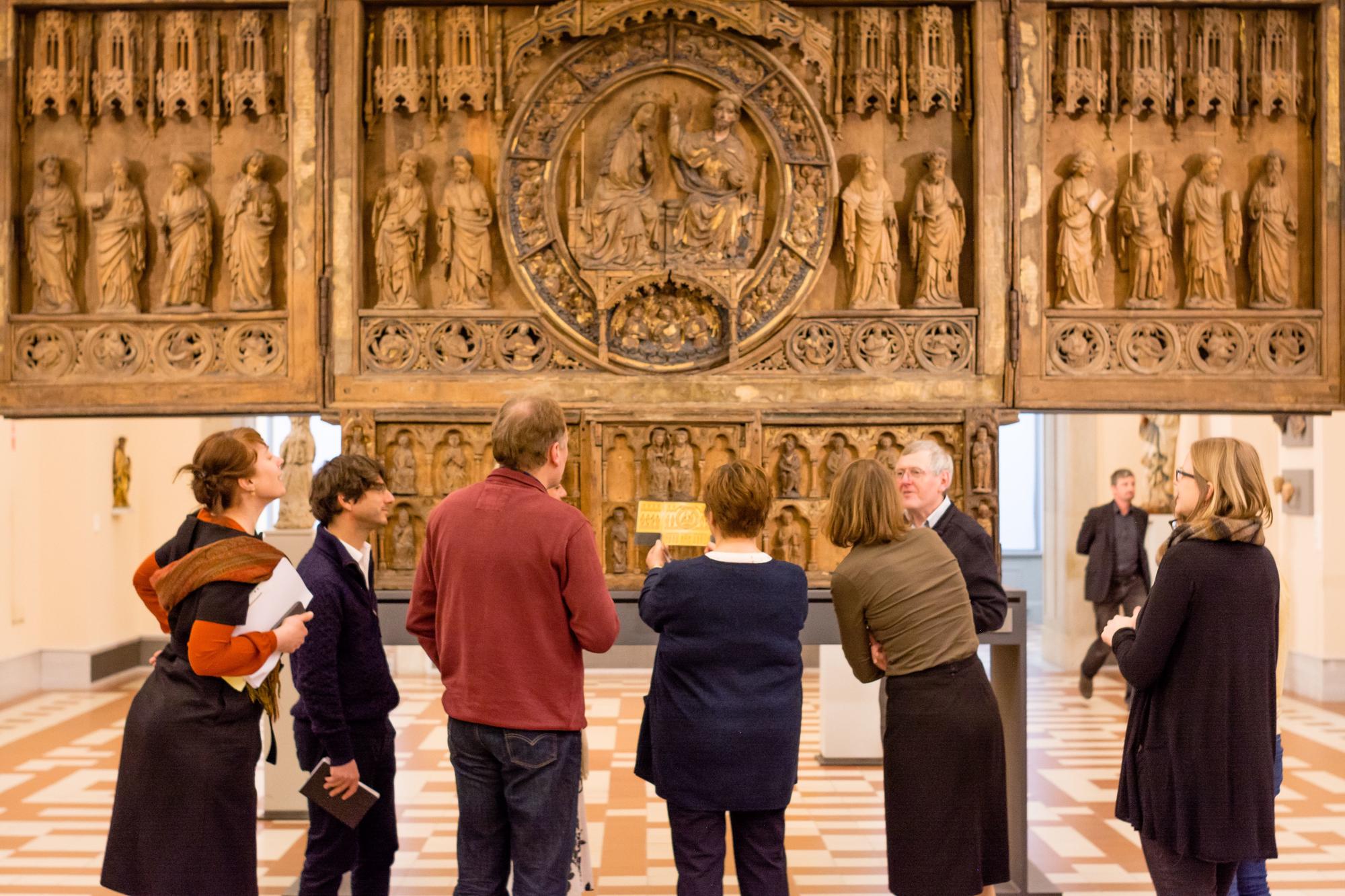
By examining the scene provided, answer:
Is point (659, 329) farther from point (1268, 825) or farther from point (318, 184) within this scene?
point (1268, 825)

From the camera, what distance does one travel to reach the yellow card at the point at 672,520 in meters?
5.24

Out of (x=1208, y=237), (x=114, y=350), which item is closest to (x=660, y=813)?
(x=114, y=350)

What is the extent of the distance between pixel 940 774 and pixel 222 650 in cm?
224

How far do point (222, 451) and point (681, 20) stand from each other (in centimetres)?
355

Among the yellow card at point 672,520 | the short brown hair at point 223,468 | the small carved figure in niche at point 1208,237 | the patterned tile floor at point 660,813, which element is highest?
the small carved figure in niche at point 1208,237

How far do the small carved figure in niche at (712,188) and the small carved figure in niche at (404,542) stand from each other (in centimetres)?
189

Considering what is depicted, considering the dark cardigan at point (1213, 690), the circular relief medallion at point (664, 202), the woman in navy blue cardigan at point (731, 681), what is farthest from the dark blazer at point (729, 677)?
the circular relief medallion at point (664, 202)

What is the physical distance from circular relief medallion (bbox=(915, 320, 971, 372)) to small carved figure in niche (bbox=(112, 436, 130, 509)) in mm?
10588

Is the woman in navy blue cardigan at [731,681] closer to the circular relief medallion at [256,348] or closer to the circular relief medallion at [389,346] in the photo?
the circular relief medallion at [389,346]

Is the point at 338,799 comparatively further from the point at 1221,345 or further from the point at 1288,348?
the point at 1288,348

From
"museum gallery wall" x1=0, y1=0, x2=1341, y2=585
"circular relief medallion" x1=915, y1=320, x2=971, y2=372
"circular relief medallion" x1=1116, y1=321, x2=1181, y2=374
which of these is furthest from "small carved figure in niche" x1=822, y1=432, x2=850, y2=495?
"circular relief medallion" x1=1116, y1=321, x2=1181, y2=374

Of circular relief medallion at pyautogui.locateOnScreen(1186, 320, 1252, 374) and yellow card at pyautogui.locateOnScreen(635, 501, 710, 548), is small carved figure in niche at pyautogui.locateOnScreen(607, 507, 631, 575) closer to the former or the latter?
yellow card at pyautogui.locateOnScreen(635, 501, 710, 548)

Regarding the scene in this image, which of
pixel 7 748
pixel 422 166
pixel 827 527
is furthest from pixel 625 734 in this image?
pixel 827 527

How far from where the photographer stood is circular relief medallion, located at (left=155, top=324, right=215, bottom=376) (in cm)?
615
